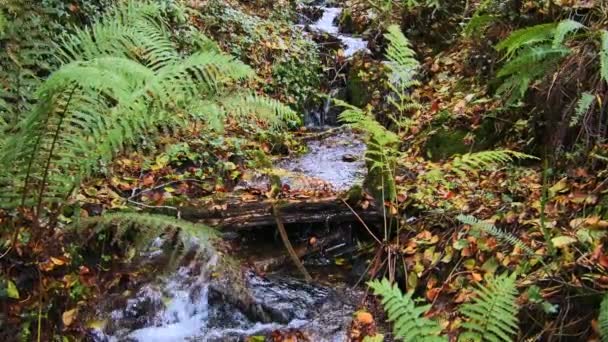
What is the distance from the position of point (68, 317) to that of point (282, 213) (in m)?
1.87

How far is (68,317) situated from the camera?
3174 millimetres

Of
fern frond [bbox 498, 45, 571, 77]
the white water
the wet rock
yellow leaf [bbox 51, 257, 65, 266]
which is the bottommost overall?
the wet rock

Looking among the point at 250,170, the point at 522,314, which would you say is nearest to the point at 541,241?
the point at 522,314

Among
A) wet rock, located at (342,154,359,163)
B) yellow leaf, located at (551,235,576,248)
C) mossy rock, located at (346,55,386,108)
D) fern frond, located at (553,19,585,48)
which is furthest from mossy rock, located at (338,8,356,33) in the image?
yellow leaf, located at (551,235,576,248)

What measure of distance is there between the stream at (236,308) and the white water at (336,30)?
5.60 metres

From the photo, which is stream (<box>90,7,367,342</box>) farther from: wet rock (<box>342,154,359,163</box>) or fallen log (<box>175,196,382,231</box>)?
wet rock (<box>342,154,359,163</box>)

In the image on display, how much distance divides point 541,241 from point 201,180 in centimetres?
354

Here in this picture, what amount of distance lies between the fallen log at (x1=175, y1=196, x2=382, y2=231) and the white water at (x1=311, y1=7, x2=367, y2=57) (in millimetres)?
5227

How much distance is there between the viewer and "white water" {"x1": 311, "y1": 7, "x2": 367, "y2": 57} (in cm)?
941

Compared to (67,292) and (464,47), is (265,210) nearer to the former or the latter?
(67,292)

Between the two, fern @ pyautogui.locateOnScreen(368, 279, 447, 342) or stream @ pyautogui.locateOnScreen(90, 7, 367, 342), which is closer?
fern @ pyautogui.locateOnScreen(368, 279, 447, 342)

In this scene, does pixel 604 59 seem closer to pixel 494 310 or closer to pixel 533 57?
pixel 533 57

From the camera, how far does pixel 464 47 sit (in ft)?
23.8

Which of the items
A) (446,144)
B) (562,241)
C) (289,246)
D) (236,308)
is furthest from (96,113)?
(446,144)
